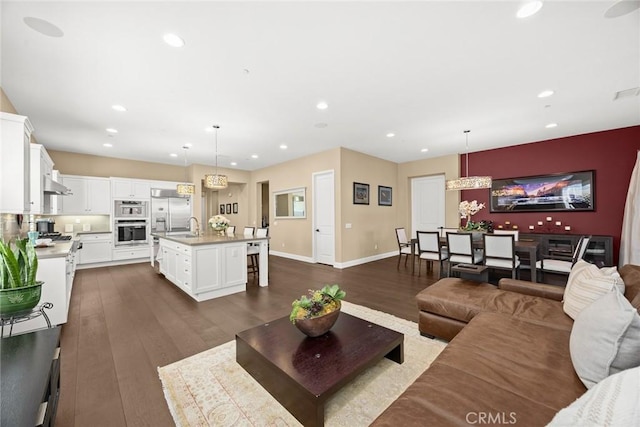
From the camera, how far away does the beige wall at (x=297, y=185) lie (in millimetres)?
6156

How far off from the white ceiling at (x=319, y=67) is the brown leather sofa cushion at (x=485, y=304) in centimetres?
235

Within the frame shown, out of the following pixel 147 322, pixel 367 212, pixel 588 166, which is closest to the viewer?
pixel 147 322

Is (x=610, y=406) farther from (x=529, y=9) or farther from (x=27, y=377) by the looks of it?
(x=529, y=9)

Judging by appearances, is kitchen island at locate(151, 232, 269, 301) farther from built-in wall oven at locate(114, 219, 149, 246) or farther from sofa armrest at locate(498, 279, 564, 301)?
sofa armrest at locate(498, 279, 564, 301)

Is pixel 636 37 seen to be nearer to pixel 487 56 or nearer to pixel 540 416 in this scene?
pixel 487 56

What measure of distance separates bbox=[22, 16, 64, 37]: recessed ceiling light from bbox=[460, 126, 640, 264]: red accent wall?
7.75 metres

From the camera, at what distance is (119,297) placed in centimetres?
386

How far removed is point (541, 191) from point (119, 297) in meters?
8.46

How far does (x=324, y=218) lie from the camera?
20.8 ft

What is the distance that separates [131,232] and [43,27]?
18.0ft

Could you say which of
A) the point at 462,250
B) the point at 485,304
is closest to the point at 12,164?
the point at 485,304

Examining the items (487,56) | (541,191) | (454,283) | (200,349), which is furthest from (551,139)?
(200,349)

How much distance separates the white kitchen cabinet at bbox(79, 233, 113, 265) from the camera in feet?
19.1

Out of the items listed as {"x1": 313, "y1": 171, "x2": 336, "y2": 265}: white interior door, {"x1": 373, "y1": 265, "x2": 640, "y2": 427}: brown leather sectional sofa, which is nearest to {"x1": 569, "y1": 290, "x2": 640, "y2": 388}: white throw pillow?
{"x1": 373, "y1": 265, "x2": 640, "y2": 427}: brown leather sectional sofa
